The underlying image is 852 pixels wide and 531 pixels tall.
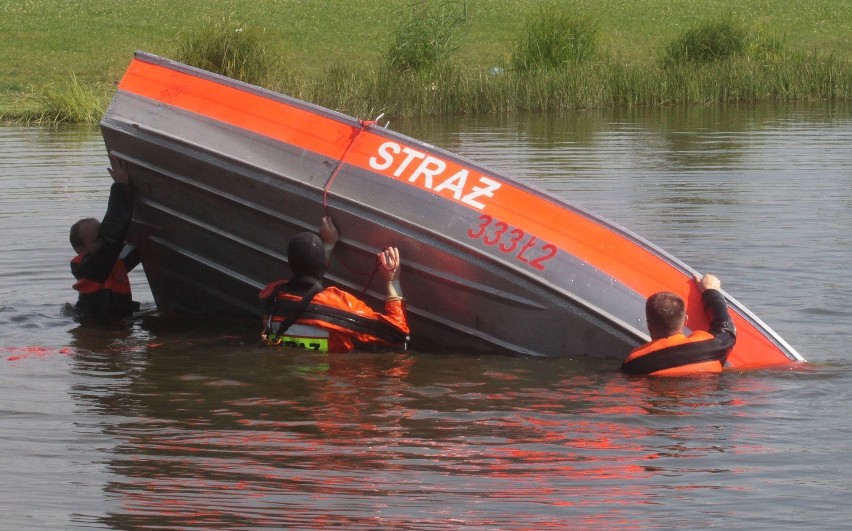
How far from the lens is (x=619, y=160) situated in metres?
17.3

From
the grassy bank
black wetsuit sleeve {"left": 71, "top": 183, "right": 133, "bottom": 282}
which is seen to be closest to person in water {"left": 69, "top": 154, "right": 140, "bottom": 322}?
black wetsuit sleeve {"left": 71, "top": 183, "right": 133, "bottom": 282}

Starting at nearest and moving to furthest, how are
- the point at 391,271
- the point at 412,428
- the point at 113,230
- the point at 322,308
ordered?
the point at 412,428 < the point at 391,271 < the point at 322,308 < the point at 113,230

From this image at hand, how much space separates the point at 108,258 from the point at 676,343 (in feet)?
12.1

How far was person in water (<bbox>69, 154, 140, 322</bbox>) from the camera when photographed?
8.43m

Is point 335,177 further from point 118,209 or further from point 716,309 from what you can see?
point 716,309

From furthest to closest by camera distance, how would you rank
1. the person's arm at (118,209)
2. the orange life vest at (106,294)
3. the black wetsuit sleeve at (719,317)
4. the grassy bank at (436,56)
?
1. the grassy bank at (436,56)
2. the orange life vest at (106,294)
3. the person's arm at (118,209)
4. the black wetsuit sleeve at (719,317)

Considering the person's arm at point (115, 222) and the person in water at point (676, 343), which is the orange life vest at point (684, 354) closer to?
the person in water at point (676, 343)

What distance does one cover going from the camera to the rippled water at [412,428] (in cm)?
534

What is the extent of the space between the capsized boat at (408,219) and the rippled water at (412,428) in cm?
29

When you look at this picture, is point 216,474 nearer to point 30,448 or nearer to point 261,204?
point 30,448

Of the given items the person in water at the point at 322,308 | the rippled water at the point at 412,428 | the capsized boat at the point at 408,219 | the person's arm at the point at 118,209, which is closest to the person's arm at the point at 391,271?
the person in water at the point at 322,308

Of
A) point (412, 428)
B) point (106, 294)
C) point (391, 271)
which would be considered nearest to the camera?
point (412, 428)

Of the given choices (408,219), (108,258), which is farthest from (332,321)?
(108,258)

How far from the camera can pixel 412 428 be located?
258 inches
